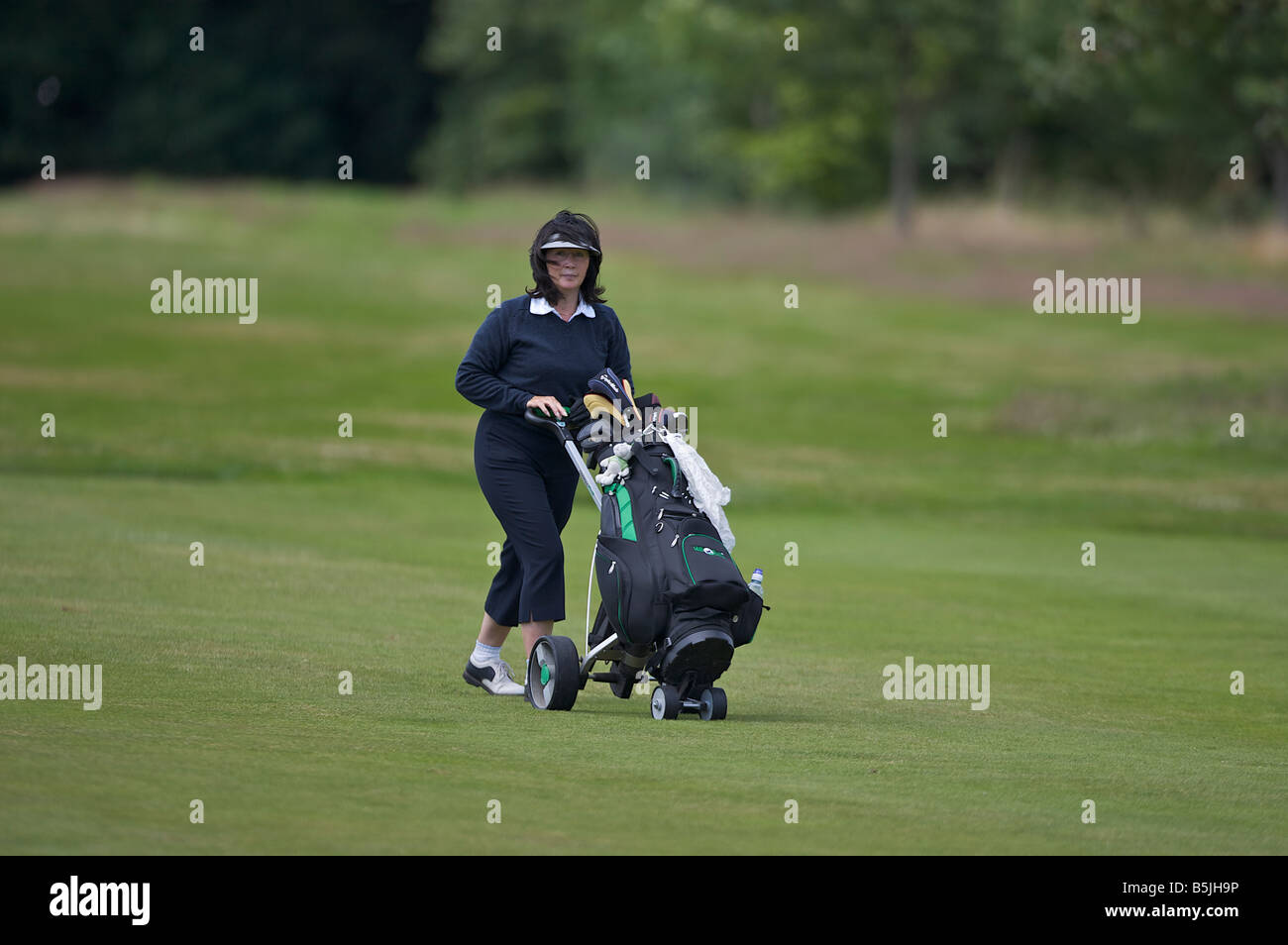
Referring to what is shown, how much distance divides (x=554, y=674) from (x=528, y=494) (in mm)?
900

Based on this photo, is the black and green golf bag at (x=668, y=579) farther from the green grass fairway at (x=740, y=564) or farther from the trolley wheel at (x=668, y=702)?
the green grass fairway at (x=740, y=564)

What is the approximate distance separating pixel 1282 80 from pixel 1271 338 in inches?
456

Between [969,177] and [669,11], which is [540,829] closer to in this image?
[669,11]

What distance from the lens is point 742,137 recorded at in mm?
60594

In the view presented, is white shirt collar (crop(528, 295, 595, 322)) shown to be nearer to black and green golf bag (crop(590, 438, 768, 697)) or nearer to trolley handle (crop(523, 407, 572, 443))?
trolley handle (crop(523, 407, 572, 443))

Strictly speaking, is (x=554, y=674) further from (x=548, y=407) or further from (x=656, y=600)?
(x=548, y=407)

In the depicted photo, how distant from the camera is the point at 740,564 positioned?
15586 mm

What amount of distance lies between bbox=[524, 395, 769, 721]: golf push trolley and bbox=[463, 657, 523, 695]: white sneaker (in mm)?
356

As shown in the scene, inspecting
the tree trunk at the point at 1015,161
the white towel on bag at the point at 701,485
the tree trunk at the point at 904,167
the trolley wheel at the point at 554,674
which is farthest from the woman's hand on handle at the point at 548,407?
the tree trunk at the point at 1015,161

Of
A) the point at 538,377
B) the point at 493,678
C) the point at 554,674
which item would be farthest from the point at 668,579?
the point at 493,678

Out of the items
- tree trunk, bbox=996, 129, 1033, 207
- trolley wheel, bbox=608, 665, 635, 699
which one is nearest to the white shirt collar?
trolley wheel, bbox=608, 665, 635, 699

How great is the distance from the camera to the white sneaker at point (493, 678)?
9023 millimetres
